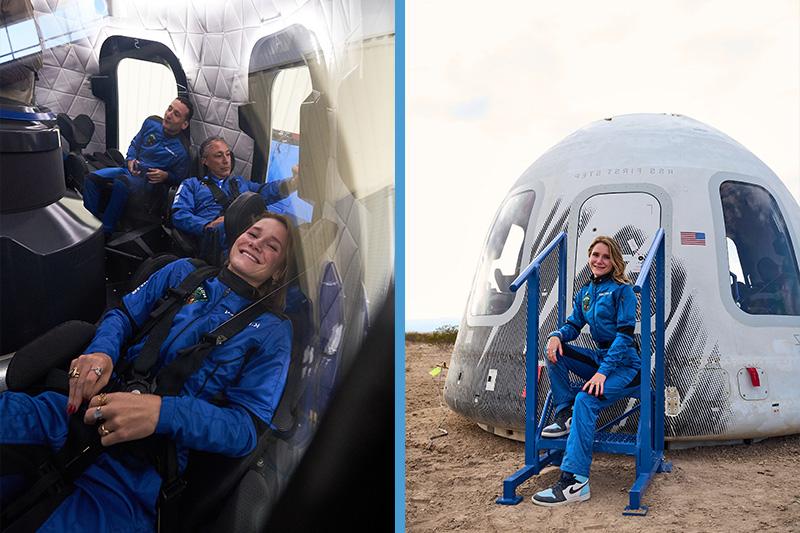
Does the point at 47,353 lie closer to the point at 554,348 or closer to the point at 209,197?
the point at 209,197

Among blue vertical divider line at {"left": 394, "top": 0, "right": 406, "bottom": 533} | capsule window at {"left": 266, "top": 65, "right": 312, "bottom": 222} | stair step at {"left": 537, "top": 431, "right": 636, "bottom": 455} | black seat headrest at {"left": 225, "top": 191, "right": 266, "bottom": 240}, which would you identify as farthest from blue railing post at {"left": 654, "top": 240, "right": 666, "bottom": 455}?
black seat headrest at {"left": 225, "top": 191, "right": 266, "bottom": 240}

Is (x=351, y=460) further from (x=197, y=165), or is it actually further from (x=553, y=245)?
(x=553, y=245)

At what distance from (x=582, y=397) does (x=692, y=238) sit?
1.74 meters

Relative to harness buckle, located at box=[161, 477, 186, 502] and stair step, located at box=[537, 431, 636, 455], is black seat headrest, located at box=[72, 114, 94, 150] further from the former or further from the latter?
stair step, located at box=[537, 431, 636, 455]

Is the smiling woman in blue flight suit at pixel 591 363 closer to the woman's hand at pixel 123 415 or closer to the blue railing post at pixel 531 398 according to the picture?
the blue railing post at pixel 531 398

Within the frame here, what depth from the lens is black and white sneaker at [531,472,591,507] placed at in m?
4.34

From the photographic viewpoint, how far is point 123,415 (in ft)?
5.57

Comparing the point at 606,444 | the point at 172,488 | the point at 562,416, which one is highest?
the point at 172,488

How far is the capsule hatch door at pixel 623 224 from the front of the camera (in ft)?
17.4

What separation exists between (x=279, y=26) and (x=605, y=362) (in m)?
3.07

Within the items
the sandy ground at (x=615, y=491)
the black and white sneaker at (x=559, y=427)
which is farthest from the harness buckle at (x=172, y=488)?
the black and white sneaker at (x=559, y=427)

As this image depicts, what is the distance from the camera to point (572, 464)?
4.32 metres

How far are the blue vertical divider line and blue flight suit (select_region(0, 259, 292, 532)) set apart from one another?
42cm

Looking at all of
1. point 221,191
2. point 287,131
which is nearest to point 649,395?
point 287,131
